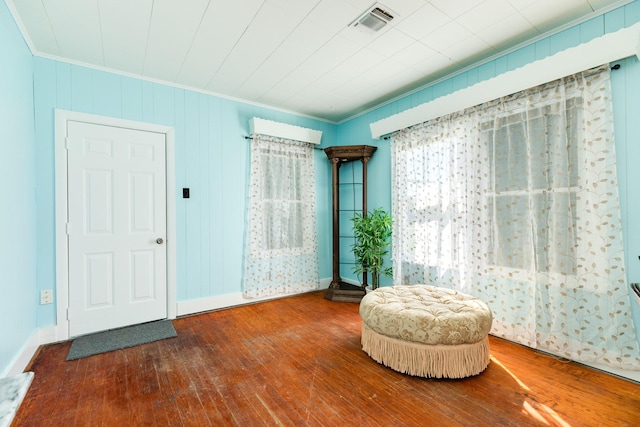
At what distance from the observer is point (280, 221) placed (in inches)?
160

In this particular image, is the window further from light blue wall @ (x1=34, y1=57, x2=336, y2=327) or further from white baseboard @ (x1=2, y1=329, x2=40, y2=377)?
white baseboard @ (x1=2, y1=329, x2=40, y2=377)

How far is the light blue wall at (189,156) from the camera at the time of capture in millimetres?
2711

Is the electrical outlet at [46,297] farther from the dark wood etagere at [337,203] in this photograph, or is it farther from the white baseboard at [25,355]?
the dark wood etagere at [337,203]

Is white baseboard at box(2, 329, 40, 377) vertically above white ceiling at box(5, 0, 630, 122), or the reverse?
white ceiling at box(5, 0, 630, 122)

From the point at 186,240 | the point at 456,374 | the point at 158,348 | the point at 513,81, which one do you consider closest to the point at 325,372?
the point at 456,374

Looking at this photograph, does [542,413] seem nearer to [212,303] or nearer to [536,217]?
[536,217]

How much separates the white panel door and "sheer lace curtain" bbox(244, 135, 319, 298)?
1043mm

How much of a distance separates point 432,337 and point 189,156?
3100 millimetres

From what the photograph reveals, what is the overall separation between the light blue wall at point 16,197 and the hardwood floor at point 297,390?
1.37 feet

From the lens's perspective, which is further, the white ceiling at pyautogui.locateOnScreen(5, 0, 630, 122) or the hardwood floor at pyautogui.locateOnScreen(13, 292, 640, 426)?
the white ceiling at pyautogui.locateOnScreen(5, 0, 630, 122)

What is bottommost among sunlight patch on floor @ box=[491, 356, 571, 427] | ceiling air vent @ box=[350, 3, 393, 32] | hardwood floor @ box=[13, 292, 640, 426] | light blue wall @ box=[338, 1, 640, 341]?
sunlight patch on floor @ box=[491, 356, 571, 427]

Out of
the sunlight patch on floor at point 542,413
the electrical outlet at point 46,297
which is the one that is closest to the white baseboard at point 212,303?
the electrical outlet at point 46,297

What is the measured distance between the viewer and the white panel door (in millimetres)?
2846

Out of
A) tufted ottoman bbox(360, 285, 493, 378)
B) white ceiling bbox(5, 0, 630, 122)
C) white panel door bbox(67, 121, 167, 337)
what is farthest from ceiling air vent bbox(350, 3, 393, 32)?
white panel door bbox(67, 121, 167, 337)
